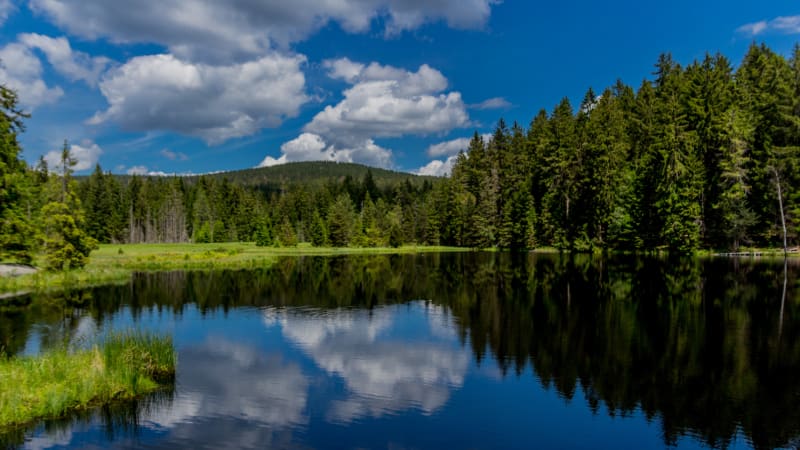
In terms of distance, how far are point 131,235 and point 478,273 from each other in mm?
113071

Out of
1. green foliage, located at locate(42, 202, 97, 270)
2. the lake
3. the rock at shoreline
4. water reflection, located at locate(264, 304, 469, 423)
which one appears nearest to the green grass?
the lake

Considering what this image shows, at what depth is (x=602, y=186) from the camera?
7650 centimetres

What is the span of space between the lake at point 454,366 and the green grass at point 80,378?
1.95 feet

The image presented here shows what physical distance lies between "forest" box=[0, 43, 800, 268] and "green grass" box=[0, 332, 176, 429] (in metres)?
27.3

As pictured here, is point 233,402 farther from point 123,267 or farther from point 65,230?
point 123,267

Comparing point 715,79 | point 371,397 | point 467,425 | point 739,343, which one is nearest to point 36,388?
point 371,397

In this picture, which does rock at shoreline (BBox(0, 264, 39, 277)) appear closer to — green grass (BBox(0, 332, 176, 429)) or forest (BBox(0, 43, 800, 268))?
forest (BBox(0, 43, 800, 268))

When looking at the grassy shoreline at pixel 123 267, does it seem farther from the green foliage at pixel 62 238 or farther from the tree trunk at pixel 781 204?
the green foliage at pixel 62 238

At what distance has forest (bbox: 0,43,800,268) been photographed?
46219mm

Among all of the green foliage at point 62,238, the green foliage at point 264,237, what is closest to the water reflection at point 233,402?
the green foliage at point 62,238

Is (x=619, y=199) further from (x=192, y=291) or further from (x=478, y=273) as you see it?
(x=192, y=291)

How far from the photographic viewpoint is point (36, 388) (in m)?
13.4

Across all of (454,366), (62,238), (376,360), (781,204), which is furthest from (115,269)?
(781,204)

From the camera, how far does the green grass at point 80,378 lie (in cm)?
1279
